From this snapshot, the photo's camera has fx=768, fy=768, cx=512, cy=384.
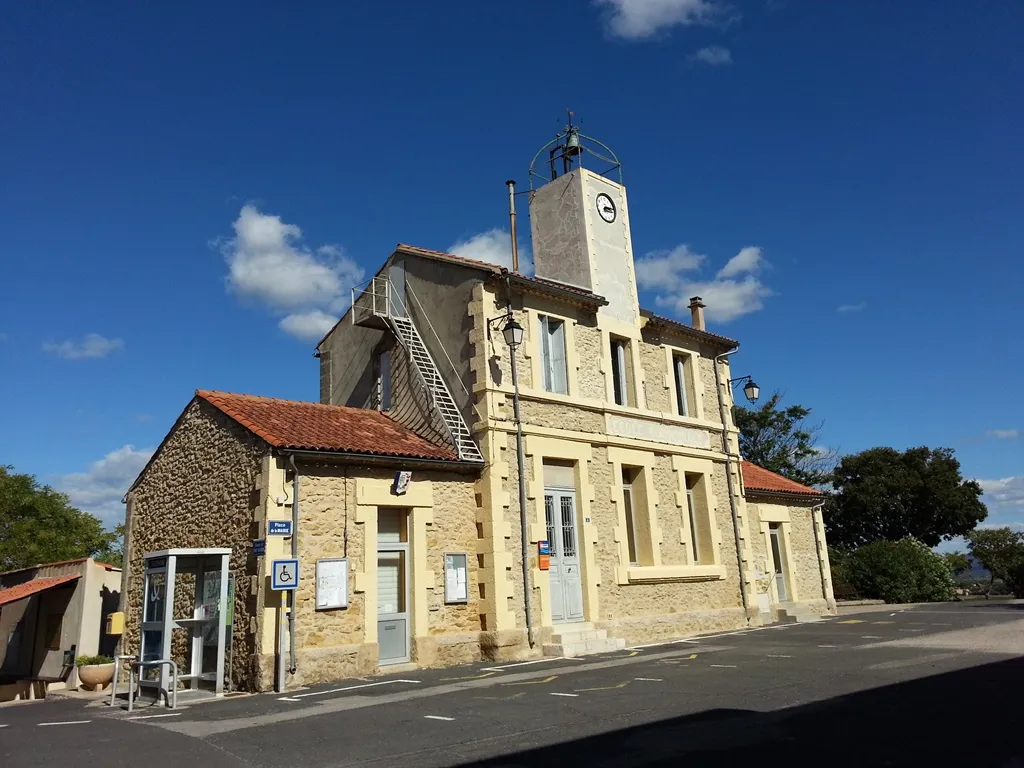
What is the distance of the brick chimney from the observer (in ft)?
65.9

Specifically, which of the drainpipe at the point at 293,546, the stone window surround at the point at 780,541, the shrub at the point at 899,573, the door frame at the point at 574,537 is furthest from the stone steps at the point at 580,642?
the shrub at the point at 899,573

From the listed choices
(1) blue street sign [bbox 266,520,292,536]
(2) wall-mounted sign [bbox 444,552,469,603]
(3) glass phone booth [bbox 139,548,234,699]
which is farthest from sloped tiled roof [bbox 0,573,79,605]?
(2) wall-mounted sign [bbox 444,552,469,603]

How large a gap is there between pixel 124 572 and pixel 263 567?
5.21 m

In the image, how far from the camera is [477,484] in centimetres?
1379

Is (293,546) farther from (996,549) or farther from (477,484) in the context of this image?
(996,549)

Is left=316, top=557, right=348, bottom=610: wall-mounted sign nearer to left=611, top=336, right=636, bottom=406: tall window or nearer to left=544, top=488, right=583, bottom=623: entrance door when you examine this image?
left=544, top=488, right=583, bottom=623: entrance door

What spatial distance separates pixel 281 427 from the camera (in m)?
12.1

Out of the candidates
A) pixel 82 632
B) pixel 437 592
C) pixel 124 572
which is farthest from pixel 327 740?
pixel 82 632

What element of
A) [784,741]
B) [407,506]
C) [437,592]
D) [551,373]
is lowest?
[784,741]

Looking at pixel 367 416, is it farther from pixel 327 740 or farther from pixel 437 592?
pixel 327 740

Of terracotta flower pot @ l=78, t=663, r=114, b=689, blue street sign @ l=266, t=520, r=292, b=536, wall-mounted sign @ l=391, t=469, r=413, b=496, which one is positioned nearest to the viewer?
blue street sign @ l=266, t=520, r=292, b=536

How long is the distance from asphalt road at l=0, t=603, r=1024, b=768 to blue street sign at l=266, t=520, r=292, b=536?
7.05ft

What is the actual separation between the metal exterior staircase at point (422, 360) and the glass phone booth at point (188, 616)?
4430 millimetres

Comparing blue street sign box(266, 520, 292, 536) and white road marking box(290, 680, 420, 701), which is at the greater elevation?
blue street sign box(266, 520, 292, 536)
